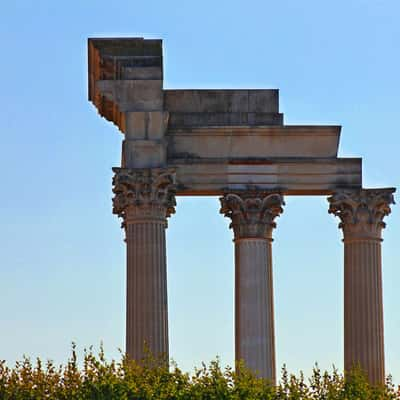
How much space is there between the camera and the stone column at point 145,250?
14600 cm

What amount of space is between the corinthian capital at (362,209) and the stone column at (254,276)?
303cm

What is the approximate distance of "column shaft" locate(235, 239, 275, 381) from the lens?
149 m

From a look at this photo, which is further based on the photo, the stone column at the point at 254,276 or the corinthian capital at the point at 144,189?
the stone column at the point at 254,276

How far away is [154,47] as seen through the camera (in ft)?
495

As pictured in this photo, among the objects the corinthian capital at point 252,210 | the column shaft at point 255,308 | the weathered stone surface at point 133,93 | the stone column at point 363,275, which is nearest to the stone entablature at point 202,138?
the weathered stone surface at point 133,93

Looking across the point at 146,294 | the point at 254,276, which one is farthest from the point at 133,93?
the point at 254,276

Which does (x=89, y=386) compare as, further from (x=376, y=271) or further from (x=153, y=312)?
(x=376, y=271)

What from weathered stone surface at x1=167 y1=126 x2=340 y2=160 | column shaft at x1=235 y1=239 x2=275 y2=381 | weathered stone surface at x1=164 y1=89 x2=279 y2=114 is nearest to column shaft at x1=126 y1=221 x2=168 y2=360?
column shaft at x1=235 y1=239 x2=275 y2=381

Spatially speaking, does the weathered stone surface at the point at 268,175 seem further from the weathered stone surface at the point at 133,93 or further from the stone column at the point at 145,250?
the weathered stone surface at the point at 133,93

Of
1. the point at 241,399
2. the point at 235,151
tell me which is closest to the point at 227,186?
the point at 235,151

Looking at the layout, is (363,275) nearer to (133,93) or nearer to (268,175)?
(268,175)

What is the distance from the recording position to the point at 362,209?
151m

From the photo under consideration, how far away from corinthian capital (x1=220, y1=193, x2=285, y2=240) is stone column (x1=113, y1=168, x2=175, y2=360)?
10.0 ft

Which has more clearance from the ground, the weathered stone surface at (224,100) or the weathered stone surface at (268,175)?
the weathered stone surface at (224,100)
